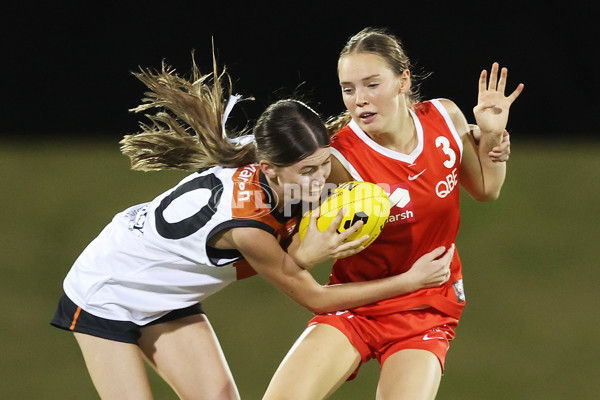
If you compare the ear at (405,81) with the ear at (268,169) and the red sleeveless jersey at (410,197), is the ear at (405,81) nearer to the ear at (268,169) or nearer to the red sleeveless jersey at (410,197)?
the red sleeveless jersey at (410,197)

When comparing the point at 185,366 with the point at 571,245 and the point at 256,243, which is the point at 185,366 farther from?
the point at 571,245

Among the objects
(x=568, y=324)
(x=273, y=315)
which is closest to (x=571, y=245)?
(x=568, y=324)

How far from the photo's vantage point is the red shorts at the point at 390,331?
10.5ft

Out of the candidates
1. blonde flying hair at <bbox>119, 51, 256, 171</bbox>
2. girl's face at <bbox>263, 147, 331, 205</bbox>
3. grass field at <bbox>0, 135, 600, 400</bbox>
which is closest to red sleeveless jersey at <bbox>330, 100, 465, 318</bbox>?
girl's face at <bbox>263, 147, 331, 205</bbox>

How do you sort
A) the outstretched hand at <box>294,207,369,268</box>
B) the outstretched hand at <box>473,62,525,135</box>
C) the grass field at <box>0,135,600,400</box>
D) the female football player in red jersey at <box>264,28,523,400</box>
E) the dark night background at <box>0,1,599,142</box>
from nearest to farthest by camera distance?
the outstretched hand at <box>294,207,369,268</box>
the female football player in red jersey at <box>264,28,523,400</box>
the outstretched hand at <box>473,62,525,135</box>
the grass field at <box>0,135,600,400</box>
the dark night background at <box>0,1,599,142</box>

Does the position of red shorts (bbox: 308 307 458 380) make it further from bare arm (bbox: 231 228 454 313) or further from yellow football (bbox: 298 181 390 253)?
yellow football (bbox: 298 181 390 253)

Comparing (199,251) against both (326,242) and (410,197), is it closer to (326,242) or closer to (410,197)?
(326,242)

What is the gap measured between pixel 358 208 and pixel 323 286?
14.1 inches

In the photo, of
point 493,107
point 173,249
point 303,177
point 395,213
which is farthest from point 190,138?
point 493,107

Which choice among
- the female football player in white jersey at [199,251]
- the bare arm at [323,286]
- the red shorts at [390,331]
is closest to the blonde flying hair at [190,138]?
the female football player in white jersey at [199,251]

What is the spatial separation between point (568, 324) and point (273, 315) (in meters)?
1.87

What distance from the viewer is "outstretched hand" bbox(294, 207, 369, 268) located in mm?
2912

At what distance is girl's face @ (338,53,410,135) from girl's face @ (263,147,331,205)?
254 mm

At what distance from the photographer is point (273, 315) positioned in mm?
5484
